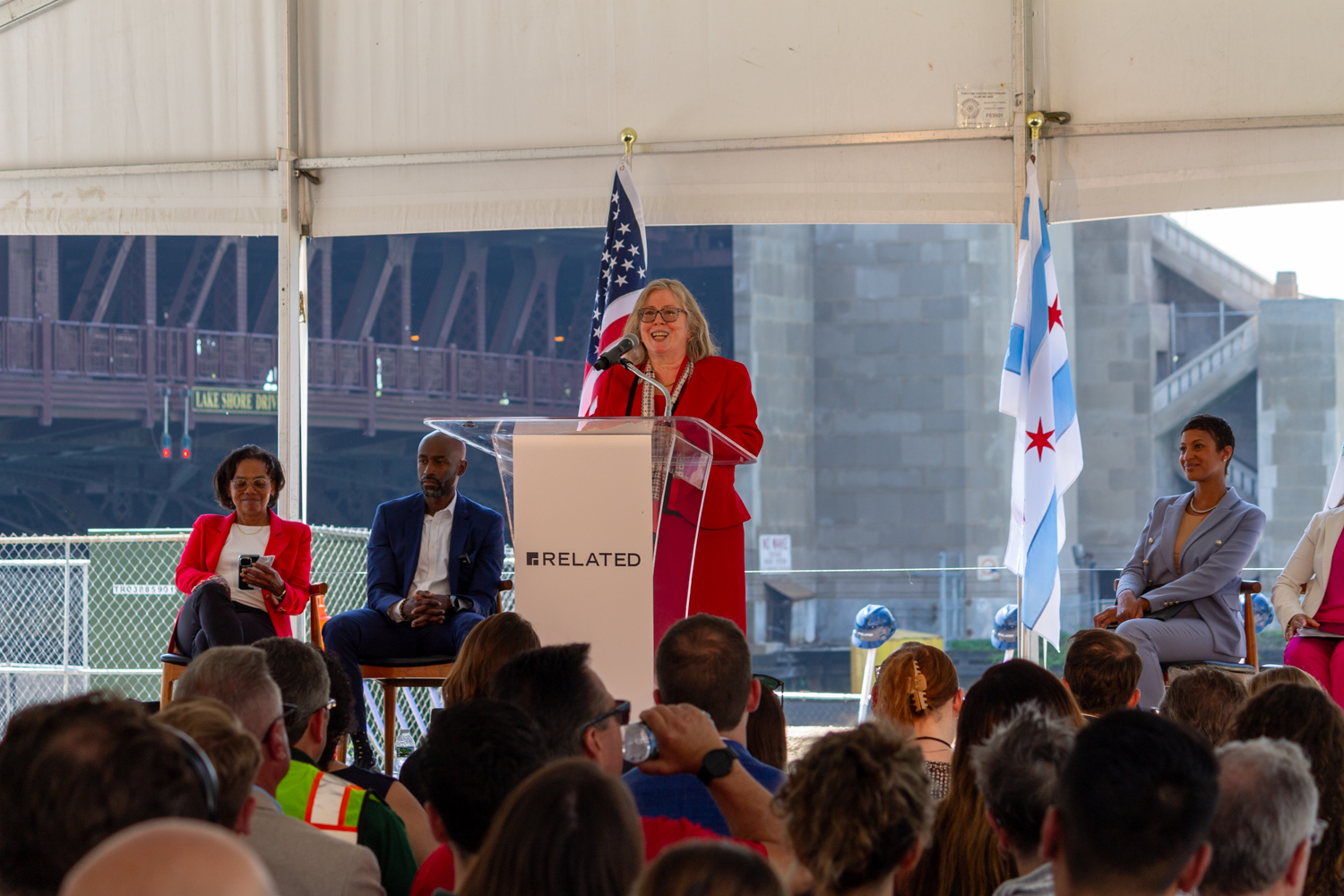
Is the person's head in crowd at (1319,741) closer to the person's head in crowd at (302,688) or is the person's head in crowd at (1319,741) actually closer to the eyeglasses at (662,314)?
the person's head in crowd at (302,688)

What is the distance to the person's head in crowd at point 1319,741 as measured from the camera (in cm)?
170

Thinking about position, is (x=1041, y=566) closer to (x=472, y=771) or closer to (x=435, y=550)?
(x=435, y=550)

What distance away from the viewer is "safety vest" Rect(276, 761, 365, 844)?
6.13 ft

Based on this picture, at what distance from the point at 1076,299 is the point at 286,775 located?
14715 millimetres

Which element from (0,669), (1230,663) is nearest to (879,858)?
(1230,663)

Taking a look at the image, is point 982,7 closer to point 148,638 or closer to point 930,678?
point 930,678

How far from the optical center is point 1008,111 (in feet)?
14.6

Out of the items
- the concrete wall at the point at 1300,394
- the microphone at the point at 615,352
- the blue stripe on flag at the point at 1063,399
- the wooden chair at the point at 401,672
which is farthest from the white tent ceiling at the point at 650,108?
the concrete wall at the point at 1300,394

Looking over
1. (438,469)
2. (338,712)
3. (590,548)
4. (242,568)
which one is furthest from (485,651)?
(438,469)

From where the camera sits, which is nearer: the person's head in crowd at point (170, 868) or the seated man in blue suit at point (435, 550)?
the person's head in crowd at point (170, 868)

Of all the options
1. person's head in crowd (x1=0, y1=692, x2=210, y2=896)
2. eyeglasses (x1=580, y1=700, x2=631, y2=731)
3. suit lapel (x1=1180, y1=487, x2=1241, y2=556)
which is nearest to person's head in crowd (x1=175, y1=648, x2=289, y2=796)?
eyeglasses (x1=580, y1=700, x2=631, y2=731)

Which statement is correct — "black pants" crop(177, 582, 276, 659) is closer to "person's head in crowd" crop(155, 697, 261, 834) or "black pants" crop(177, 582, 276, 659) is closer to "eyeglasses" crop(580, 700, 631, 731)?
"eyeglasses" crop(580, 700, 631, 731)

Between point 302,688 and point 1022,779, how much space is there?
1256 mm

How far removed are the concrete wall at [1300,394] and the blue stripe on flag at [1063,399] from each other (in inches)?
470
